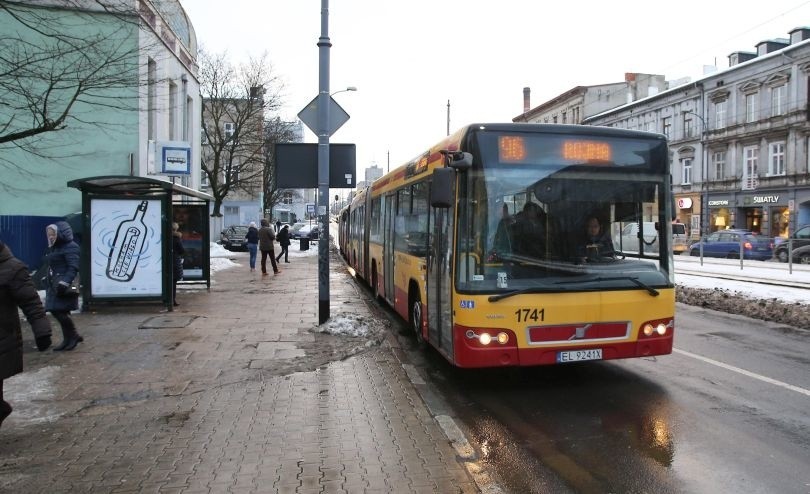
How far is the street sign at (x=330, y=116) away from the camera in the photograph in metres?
9.58

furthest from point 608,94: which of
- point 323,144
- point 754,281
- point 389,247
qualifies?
point 323,144

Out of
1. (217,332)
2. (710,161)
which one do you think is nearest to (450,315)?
(217,332)

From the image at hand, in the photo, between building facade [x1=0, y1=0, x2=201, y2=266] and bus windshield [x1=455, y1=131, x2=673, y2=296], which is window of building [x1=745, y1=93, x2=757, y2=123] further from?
bus windshield [x1=455, y1=131, x2=673, y2=296]

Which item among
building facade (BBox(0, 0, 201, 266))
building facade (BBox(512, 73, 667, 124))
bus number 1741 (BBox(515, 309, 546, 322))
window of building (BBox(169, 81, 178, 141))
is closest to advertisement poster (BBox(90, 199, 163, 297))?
building facade (BBox(0, 0, 201, 266))

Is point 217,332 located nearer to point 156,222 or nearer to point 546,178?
point 156,222

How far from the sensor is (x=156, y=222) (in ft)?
36.6

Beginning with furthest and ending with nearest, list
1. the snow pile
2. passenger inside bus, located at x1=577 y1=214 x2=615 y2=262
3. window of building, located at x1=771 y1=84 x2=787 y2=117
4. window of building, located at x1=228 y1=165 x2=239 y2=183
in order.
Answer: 1. window of building, located at x1=228 y1=165 x2=239 y2=183
2. window of building, located at x1=771 y1=84 x2=787 y2=117
3. the snow pile
4. passenger inside bus, located at x1=577 y1=214 x2=615 y2=262

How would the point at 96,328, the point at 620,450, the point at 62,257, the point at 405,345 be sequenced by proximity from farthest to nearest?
the point at 96,328
the point at 405,345
the point at 62,257
the point at 620,450

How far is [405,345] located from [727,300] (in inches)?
302

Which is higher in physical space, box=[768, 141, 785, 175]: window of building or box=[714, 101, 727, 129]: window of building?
box=[714, 101, 727, 129]: window of building

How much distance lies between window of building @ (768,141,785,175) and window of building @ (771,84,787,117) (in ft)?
6.40

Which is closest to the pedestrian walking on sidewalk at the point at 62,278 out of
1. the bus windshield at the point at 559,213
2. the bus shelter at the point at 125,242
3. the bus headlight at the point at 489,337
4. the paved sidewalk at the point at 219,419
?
the paved sidewalk at the point at 219,419

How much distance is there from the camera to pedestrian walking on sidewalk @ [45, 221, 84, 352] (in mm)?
7547

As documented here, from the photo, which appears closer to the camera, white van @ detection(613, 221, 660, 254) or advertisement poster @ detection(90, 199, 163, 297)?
white van @ detection(613, 221, 660, 254)
